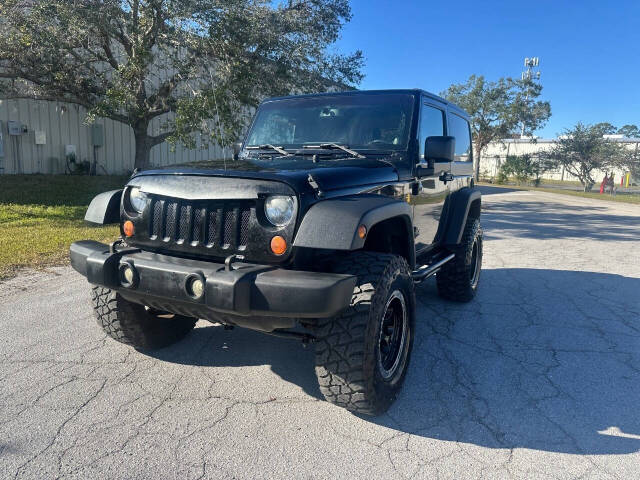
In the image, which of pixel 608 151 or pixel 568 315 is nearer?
pixel 568 315

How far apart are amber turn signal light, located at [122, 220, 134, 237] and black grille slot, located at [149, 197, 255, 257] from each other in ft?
0.75

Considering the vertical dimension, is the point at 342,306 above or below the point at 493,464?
above

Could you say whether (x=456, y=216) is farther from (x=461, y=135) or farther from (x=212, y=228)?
(x=212, y=228)

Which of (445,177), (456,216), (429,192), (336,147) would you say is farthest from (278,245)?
(456,216)

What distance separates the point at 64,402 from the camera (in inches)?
110

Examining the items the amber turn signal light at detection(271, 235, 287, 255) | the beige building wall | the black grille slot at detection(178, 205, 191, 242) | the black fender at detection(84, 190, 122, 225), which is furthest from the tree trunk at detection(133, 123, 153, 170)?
the beige building wall

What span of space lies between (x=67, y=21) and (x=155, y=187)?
8746 millimetres

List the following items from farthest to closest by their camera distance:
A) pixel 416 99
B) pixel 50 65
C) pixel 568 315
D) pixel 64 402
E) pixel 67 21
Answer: pixel 50 65
pixel 67 21
pixel 568 315
pixel 416 99
pixel 64 402

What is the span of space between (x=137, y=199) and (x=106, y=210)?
31cm

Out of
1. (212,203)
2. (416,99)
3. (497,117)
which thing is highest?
(497,117)

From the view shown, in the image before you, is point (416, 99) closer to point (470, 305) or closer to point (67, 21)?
Result: point (470, 305)

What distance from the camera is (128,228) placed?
9.63ft

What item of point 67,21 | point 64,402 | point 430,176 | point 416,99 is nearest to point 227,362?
point 64,402

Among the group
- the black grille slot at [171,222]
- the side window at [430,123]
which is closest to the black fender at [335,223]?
the black grille slot at [171,222]
